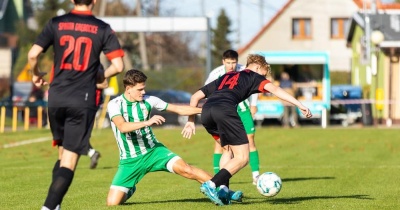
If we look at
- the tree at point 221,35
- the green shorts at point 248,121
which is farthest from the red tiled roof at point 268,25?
the green shorts at point 248,121

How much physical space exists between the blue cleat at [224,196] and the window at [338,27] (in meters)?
58.8

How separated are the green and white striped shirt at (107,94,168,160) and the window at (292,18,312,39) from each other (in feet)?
188

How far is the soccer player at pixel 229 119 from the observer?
11.0 meters

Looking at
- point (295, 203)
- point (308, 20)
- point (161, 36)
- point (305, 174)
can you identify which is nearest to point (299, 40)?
point (308, 20)

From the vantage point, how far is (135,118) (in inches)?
449

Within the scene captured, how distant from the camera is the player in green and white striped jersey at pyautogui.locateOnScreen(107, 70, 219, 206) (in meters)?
11.3

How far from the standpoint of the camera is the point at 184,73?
139 ft

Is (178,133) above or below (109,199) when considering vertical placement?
below

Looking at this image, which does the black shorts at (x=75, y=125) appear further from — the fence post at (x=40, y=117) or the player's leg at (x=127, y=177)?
the fence post at (x=40, y=117)

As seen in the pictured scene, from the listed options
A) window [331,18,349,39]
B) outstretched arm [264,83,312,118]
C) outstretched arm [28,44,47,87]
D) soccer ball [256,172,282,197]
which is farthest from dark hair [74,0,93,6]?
window [331,18,349,39]

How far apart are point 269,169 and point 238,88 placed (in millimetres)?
7025

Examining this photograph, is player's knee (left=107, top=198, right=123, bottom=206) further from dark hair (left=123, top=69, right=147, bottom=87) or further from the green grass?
dark hair (left=123, top=69, right=147, bottom=87)

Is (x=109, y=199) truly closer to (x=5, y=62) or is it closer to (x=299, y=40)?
(x=5, y=62)

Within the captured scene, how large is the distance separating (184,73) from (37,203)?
3070 cm
